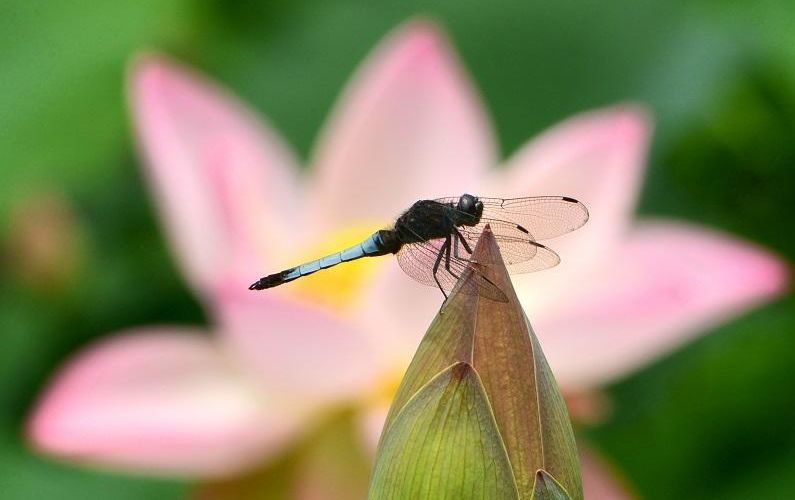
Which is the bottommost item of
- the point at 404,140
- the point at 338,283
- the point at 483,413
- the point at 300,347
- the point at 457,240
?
the point at 483,413

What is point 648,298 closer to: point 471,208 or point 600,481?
point 600,481

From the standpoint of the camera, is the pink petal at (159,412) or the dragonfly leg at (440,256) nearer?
the dragonfly leg at (440,256)

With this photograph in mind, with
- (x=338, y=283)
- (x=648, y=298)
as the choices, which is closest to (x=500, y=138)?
(x=338, y=283)

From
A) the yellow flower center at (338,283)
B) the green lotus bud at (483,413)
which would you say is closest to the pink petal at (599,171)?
the yellow flower center at (338,283)

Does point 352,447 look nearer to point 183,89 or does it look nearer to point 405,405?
point 183,89

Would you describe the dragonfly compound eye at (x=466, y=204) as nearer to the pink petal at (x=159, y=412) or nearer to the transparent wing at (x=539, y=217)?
the transparent wing at (x=539, y=217)

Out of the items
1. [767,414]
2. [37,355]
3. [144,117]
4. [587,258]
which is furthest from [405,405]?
[37,355]
